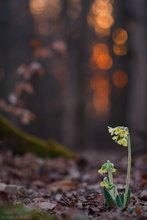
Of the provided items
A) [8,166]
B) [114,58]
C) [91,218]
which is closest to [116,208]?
[91,218]

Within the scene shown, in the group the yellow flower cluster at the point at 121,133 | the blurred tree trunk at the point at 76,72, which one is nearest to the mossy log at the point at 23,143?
the yellow flower cluster at the point at 121,133

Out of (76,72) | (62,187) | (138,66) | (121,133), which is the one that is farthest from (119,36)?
(121,133)

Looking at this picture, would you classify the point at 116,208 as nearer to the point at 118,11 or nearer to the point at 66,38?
the point at 118,11

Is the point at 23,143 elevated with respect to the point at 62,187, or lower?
elevated

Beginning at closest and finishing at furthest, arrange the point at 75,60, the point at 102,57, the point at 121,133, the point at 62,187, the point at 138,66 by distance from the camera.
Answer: the point at 121,133 < the point at 62,187 < the point at 138,66 < the point at 75,60 < the point at 102,57

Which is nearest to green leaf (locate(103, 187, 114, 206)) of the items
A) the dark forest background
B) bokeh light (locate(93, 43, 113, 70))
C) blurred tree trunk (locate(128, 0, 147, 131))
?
the dark forest background

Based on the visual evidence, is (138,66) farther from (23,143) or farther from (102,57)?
(102,57)

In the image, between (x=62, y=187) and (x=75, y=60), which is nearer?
(x=62, y=187)
